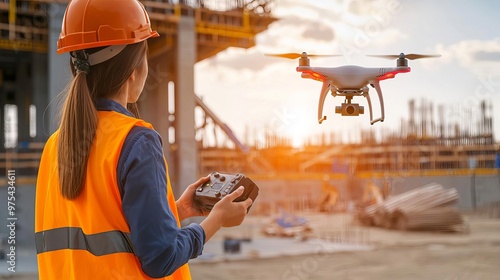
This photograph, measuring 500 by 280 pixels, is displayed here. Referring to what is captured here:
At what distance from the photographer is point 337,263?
31.5 feet

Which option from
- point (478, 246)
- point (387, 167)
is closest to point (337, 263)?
point (478, 246)

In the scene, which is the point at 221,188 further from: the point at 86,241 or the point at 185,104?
the point at 185,104

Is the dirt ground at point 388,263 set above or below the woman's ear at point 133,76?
below

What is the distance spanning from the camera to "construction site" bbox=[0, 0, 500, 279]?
965 cm

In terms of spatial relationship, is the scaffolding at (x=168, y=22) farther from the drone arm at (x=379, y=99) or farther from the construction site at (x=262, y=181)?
the drone arm at (x=379, y=99)

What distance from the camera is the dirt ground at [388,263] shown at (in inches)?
343

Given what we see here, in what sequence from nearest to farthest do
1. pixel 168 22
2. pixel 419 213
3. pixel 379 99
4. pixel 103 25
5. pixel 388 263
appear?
pixel 379 99, pixel 103 25, pixel 388 263, pixel 168 22, pixel 419 213

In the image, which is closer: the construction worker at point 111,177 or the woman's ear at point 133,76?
the construction worker at point 111,177

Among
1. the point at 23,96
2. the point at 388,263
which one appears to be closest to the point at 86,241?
the point at 388,263

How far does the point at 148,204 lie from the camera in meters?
1.20

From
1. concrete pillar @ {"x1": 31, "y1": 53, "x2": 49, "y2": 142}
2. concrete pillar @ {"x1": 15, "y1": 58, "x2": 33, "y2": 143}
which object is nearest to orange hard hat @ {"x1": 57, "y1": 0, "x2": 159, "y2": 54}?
concrete pillar @ {"x1": 31, "y1": 53, "x2": 49, "y2": 142}

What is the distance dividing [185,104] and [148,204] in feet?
36.6

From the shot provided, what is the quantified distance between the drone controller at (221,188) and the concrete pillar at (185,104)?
10.8m

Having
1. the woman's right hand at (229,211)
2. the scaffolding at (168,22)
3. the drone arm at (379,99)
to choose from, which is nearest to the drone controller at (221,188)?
the woman's right hand at (229,211)
